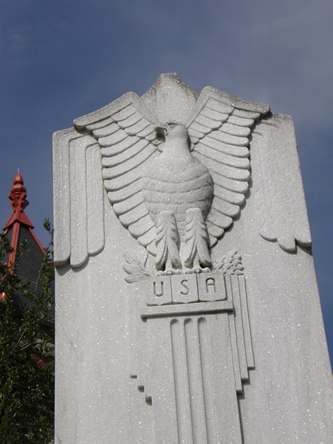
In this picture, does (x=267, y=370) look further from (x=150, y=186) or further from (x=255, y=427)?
(x=150, y=186)

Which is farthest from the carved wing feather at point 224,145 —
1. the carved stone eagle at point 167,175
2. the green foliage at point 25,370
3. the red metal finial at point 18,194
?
the red metal finial at point 18,194

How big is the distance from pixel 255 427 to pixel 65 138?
273 cm

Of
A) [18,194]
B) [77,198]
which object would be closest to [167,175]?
[77,198]

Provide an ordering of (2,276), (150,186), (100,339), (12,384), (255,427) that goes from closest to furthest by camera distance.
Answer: (255,427)
(100,339)
(150,186)
(12,384)
(2,276)

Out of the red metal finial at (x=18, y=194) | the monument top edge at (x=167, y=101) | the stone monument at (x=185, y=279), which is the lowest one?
the stone monument at (x=185, y=279)

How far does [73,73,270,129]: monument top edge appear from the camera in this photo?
235 inches

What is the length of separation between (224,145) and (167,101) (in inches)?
26.1

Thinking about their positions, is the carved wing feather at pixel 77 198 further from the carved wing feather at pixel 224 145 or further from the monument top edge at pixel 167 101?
the carved wing feather at pixel 224 145

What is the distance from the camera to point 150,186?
5.52m

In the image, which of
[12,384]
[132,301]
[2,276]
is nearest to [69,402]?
[132,301]

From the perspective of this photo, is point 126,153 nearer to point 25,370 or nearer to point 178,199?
point 178,199

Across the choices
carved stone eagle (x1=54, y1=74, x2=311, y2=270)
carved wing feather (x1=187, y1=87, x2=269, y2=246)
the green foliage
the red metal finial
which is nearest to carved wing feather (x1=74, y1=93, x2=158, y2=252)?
carved stone eagle (x1=54, y1=74, x2=311, y2=270)

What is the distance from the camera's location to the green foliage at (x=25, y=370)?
9.23m

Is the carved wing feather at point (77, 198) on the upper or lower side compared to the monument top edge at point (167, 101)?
lower
